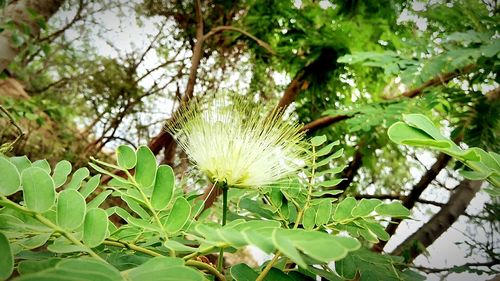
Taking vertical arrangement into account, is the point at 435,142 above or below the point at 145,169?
above

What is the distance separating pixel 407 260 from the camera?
1371mm

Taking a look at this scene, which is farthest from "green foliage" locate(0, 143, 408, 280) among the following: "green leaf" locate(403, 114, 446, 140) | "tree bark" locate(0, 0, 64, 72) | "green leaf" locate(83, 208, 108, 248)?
"tree bark" locate(0, 0, 64, 72)

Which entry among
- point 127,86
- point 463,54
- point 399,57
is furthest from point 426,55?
point 127,86

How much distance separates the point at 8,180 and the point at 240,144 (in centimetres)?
26

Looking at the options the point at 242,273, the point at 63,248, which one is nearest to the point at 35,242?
the point at 63,248

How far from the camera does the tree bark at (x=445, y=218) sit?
177cm

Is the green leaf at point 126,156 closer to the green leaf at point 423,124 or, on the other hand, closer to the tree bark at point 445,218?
the green leaf at point 423,124

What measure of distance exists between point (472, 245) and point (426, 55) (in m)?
0.86

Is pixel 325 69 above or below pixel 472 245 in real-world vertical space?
above

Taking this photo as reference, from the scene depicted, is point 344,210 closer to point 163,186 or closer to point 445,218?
point 163,186

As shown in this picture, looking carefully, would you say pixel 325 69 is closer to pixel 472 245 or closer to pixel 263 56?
pixel 263 56

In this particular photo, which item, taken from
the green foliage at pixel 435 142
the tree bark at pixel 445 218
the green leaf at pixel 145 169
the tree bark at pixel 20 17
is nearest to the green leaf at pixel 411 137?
the green foliage at pixel 435 142

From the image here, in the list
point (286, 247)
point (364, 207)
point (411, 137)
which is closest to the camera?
point (286, 247)

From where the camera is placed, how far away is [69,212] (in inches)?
11.8
